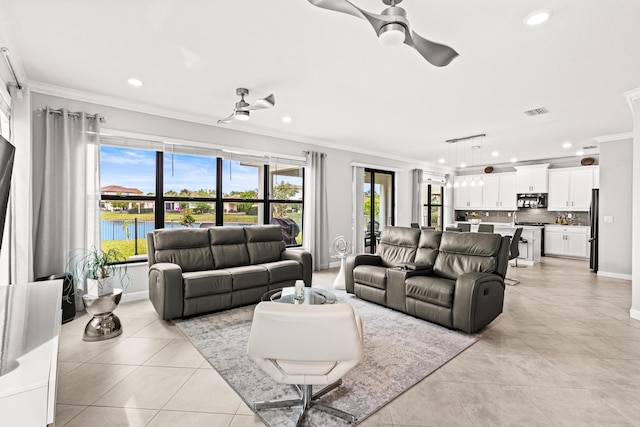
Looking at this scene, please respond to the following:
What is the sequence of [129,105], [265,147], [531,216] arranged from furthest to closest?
[531,216] < [265,147] < [129,105]

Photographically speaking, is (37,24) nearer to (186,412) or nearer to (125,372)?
(125,372)

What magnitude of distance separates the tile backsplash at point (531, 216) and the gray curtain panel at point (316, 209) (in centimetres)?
587

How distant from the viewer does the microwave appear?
8148 millimetres

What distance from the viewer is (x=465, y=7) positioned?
83.2 inches

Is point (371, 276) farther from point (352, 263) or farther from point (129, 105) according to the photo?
point (129, 105)

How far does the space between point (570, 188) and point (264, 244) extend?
7742mm

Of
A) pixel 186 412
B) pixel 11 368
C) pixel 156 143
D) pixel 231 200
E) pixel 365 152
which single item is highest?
pixel 365 152

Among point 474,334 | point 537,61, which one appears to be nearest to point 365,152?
point 537,61

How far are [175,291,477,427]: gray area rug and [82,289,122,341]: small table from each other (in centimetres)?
62

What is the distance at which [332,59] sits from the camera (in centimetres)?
288

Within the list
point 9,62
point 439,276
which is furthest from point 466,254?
point 9,62

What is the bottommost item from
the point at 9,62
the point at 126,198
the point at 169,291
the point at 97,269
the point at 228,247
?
the point at 169,291

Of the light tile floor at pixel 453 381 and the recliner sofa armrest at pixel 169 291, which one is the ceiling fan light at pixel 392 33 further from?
the recliner sofa armrest at pixel 169 291

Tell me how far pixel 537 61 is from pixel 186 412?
4013 mm
